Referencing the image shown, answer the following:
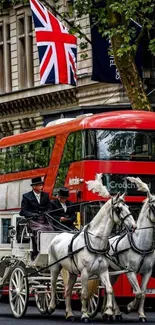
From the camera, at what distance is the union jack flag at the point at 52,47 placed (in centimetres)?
3625

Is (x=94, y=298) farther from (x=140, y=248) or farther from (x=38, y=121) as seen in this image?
(x=38, y=121)

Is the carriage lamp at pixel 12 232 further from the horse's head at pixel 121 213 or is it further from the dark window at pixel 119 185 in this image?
the horse's head at pixel 121 213

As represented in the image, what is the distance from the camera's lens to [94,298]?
25250 millimetres

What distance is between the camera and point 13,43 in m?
58.4

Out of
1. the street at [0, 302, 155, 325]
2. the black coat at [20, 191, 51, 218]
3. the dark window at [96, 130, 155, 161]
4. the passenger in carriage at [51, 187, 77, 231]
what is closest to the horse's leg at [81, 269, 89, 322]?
the street at [0, 302, 155, 325]

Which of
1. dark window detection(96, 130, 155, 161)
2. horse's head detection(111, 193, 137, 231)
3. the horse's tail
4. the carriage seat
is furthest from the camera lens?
dark window detection(96, 130, 155, 161)

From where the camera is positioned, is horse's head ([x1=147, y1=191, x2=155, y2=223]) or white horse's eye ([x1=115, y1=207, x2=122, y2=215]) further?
horse's head ([x1=147, y1=191, x2=155, y2=223])

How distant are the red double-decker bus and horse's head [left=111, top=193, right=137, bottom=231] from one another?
3893 millimetres

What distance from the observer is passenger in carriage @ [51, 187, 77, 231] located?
26.2 meters

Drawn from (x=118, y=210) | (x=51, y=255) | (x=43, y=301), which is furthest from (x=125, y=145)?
(x=118, y=210)

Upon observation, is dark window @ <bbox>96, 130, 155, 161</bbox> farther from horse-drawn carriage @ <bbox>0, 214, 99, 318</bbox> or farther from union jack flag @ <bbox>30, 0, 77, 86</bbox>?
union jack flag @ <bbox>30, 0, 77, 86</bbox>

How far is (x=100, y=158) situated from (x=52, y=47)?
8.30 meters

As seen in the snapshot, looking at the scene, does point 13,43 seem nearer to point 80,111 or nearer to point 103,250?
point 80,111

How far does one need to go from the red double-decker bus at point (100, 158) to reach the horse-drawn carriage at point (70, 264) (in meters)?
1.81
